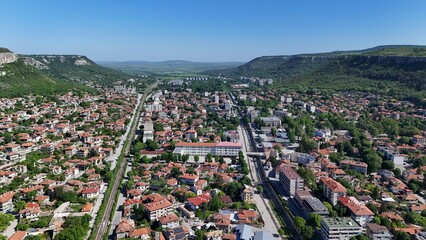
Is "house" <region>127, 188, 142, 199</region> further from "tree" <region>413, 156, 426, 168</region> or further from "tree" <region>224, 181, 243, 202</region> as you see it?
"tree" <region>413, 156, 426, 168</region>

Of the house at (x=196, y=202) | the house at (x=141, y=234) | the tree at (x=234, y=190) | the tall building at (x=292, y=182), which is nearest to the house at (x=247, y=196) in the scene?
the tree at (x=234, y=190)

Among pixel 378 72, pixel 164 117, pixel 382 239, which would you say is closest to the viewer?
pixel 382 239

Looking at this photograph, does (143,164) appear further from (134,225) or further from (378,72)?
(378,72)

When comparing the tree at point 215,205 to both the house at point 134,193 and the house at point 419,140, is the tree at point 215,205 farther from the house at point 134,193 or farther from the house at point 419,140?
the house at point 419,140

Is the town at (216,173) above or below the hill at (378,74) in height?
below

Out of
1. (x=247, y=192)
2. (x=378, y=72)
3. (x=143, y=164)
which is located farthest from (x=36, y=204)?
(x=378, y=72)

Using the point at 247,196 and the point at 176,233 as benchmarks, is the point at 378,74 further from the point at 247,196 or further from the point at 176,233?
the point at 176,233

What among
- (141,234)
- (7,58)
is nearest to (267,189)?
(141,234)
